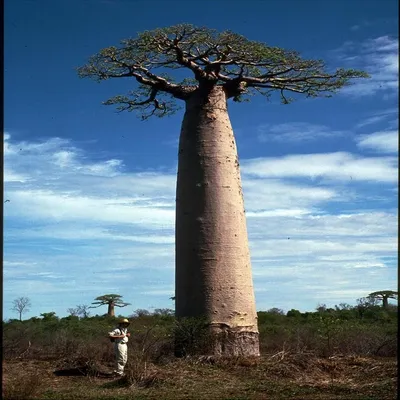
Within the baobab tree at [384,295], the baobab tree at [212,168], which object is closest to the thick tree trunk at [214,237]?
the baobab tree at [212,168]

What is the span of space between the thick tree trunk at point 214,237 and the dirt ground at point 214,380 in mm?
784

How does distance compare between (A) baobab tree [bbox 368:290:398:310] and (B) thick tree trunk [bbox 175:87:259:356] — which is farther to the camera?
(A) baobab tree [bbox 368:290:398:310]

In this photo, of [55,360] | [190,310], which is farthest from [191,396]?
[55,360]

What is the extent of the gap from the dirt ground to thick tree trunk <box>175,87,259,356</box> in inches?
30.9

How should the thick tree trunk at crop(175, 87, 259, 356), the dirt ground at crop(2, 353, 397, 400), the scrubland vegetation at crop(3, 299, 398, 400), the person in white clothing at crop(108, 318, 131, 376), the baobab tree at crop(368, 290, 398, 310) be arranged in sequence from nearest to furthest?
the dirt ground at crop(2, 353, 397, 400) → the scrubland vegetation at crop(3, 299, 398, 400) → the person in white clothing at crop(108, 318, 131, 376) → the thick tree trunk at crop(175, 87, 259, 356) → the baobab tree at crop(368, 290, 398, 310)

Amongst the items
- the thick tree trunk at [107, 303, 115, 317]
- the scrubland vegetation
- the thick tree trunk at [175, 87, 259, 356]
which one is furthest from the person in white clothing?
the thick tree trunk at [107, 303, 115, 317]

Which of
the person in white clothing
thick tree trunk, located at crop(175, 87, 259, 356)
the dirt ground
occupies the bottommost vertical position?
the dirt ground

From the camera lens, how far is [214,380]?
32.3 ft

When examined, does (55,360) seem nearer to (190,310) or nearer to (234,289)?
(190,310)

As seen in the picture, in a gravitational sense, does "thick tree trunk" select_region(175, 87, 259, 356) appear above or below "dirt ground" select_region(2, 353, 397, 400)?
above

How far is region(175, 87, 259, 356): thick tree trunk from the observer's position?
11562 mm

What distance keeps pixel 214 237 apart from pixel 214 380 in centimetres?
268

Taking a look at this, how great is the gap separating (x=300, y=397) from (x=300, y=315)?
56.9ft

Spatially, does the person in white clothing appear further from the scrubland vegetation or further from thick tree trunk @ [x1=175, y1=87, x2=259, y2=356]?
thick tree trunk @ [x1=175, y1=87, x2=259, y2=356]
